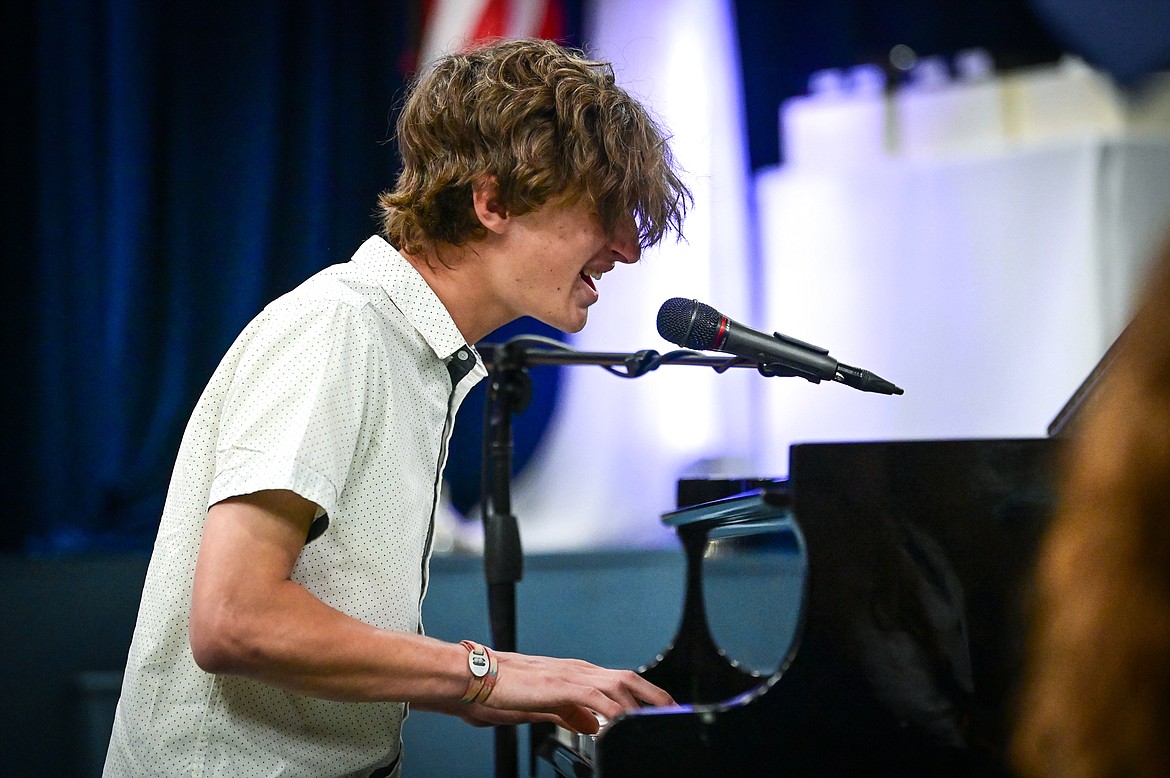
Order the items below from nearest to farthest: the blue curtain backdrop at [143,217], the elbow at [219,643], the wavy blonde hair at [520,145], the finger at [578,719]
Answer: the elbow at [219,643]
the finger at [578,719]
the wavy blonde hair at [520,145]
the blue curtain backdrop at [143,217]

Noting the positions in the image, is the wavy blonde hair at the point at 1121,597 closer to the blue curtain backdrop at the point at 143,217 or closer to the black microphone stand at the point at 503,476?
the black microphone stand at the point at 503,476

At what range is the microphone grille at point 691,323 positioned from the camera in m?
1.55

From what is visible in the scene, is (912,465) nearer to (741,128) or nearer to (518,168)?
(518,168)

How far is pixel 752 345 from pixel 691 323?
93 millimetres

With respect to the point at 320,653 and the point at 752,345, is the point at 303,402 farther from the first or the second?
the point at 752,345

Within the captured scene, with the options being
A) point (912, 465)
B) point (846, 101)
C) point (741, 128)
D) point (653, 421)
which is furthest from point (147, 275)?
point (912, 465)

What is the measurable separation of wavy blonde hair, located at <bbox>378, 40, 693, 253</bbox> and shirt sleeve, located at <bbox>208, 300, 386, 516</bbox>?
264mm

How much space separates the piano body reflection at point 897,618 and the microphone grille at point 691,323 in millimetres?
353

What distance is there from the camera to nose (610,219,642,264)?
5.23ft

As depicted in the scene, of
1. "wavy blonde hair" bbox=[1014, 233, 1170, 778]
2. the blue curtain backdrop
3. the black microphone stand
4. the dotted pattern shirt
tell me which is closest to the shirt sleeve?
the dotted pattern shirt

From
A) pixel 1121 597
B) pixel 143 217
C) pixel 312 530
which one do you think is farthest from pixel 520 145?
pixel 143 217

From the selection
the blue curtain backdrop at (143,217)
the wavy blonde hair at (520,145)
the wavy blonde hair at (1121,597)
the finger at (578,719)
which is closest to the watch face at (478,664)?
the finger at (578,719)

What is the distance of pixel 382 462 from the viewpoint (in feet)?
4.49

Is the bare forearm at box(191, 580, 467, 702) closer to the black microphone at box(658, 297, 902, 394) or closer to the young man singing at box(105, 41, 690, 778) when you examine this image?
the young man singing at box(105, 41, 690, 778)
